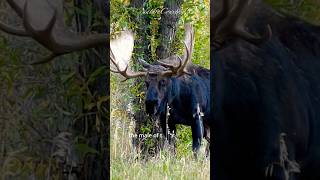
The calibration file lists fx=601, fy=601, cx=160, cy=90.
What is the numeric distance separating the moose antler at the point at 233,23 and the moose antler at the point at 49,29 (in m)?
0.45

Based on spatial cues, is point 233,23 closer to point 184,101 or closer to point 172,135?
point 184,101

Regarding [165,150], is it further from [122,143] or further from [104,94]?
[104,94]

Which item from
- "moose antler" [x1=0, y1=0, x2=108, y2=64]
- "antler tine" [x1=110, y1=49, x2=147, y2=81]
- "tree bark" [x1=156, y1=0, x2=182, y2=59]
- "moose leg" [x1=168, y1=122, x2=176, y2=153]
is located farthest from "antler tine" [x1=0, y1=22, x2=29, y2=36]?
"moose leg" [x1=168, y1=122, x2=176, y2=153]

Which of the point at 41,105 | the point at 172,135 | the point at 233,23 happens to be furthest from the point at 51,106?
the point at 233,23

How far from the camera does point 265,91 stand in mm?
2385

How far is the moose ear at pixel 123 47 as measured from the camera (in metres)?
2.54

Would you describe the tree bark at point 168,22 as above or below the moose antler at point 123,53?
above

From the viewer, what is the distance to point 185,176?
101 inches

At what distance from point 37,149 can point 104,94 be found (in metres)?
0.36

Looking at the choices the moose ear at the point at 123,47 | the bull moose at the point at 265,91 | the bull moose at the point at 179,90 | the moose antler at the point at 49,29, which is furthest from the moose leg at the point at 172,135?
the moose antler at the point at 49,29

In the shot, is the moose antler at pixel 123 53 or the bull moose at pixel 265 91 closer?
the bull moose at pixel 265 91

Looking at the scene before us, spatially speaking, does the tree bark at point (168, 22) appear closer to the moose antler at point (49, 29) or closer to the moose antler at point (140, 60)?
the moose antler at point (140, 60)

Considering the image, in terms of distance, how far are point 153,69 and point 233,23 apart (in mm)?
396

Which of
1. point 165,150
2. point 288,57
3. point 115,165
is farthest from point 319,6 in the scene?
point 115,165
